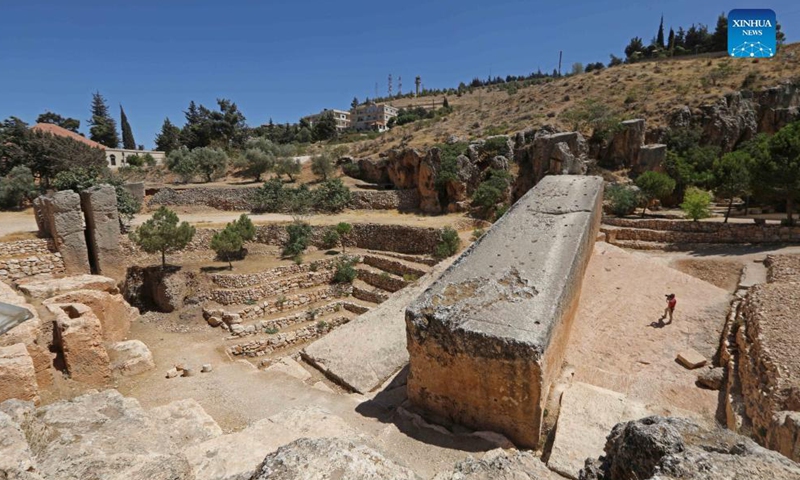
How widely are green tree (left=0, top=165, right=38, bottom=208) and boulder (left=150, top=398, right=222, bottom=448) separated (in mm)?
23773

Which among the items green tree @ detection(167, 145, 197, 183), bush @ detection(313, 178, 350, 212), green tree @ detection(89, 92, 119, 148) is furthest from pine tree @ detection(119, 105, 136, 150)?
bush @ detection(313, 178, 350, 212)

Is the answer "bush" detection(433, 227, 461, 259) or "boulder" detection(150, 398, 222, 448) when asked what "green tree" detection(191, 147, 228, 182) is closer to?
"bush" detection(433, 227, 461, 259)

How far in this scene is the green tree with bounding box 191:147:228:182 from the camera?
1270 inches

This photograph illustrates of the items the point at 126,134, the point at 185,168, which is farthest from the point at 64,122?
the point at 185,168

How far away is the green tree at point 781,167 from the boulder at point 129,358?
62.8ft

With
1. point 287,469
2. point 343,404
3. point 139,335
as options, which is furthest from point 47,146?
point 287,469

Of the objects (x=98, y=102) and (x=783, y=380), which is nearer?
(x=783, y=380)

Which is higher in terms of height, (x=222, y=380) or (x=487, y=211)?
(x=487, y=211)

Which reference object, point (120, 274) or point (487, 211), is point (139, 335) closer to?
point (120, 274)

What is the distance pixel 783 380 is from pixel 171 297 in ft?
53.6

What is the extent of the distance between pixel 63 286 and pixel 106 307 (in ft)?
3.42

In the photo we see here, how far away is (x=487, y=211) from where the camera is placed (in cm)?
2127

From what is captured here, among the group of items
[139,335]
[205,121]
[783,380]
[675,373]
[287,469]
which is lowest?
[139,335]

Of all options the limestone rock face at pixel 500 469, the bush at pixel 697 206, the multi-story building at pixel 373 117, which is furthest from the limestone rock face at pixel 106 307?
the multi-story building at pixel 373 117
